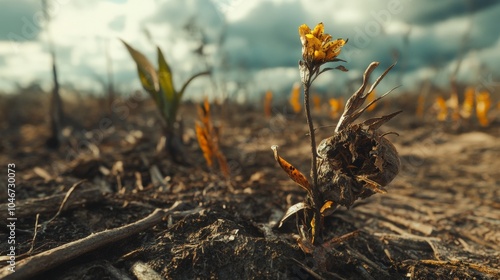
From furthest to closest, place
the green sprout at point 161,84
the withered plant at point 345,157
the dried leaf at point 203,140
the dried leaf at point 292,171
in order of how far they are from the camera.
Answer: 1. the green sprout at point 161,84
2. the dried leaf at point 203,140
3. the dried leaf at point 292,171
4. the withered plant at point 345,157

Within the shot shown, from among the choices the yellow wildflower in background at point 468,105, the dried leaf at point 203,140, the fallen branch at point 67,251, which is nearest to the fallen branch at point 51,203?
the fallen branch at point 67,251

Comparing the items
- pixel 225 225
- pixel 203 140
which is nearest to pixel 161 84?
pixel 203 140

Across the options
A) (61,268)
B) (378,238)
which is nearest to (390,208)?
(378,238)

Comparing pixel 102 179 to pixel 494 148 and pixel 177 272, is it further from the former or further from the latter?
pixel 494 148

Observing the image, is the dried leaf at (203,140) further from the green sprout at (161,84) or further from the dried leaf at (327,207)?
the dried leaf at (327,207)

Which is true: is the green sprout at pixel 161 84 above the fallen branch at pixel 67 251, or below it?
above

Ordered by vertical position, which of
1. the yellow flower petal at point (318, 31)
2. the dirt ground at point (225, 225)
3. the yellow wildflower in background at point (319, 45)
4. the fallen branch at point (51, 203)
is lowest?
the dirt ground at point (225, 225)
